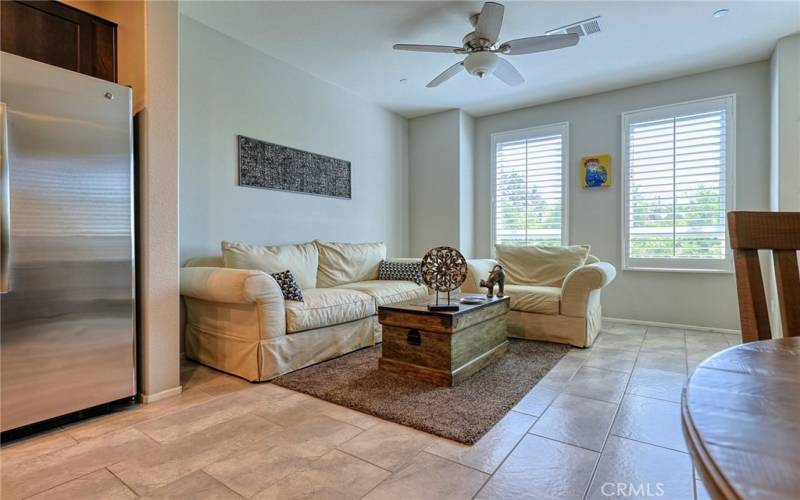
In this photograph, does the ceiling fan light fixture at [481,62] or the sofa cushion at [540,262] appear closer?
the ceiling fan light fixture at [481,62]

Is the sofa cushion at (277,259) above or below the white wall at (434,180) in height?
below

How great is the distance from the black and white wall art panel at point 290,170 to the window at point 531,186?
2084 mm

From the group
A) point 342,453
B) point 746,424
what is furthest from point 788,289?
point 342,453

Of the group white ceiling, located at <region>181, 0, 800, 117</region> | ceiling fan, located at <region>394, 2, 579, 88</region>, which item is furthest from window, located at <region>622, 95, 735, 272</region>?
ceiling fan, located at <region>394, 2, 579, 88</region>

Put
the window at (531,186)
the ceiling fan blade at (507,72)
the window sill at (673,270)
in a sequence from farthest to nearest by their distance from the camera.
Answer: the window at (531,186)
the window sill at (673,270)
the ceiling fan blade at (507,72)

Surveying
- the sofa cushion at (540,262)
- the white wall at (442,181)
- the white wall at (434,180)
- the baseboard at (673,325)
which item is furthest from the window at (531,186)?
the baseboard at (673,325)

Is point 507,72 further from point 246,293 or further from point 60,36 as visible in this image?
point 60,36

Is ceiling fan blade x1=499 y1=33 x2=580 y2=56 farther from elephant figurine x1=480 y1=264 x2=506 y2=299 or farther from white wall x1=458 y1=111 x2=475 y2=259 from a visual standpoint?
white wall x1=458 y1=111 x2=475 y2=259

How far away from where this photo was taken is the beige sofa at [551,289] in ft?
10.7

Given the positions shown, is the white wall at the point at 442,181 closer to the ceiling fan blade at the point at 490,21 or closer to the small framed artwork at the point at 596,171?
the small framed artwork at the point at 596,171

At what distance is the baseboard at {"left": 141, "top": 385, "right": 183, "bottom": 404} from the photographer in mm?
2205

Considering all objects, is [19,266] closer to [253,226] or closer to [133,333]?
[133,333]

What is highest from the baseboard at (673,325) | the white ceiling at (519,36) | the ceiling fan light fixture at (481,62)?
the white ceiling at (519,36)

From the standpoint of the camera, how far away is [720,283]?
3910 millimetres
